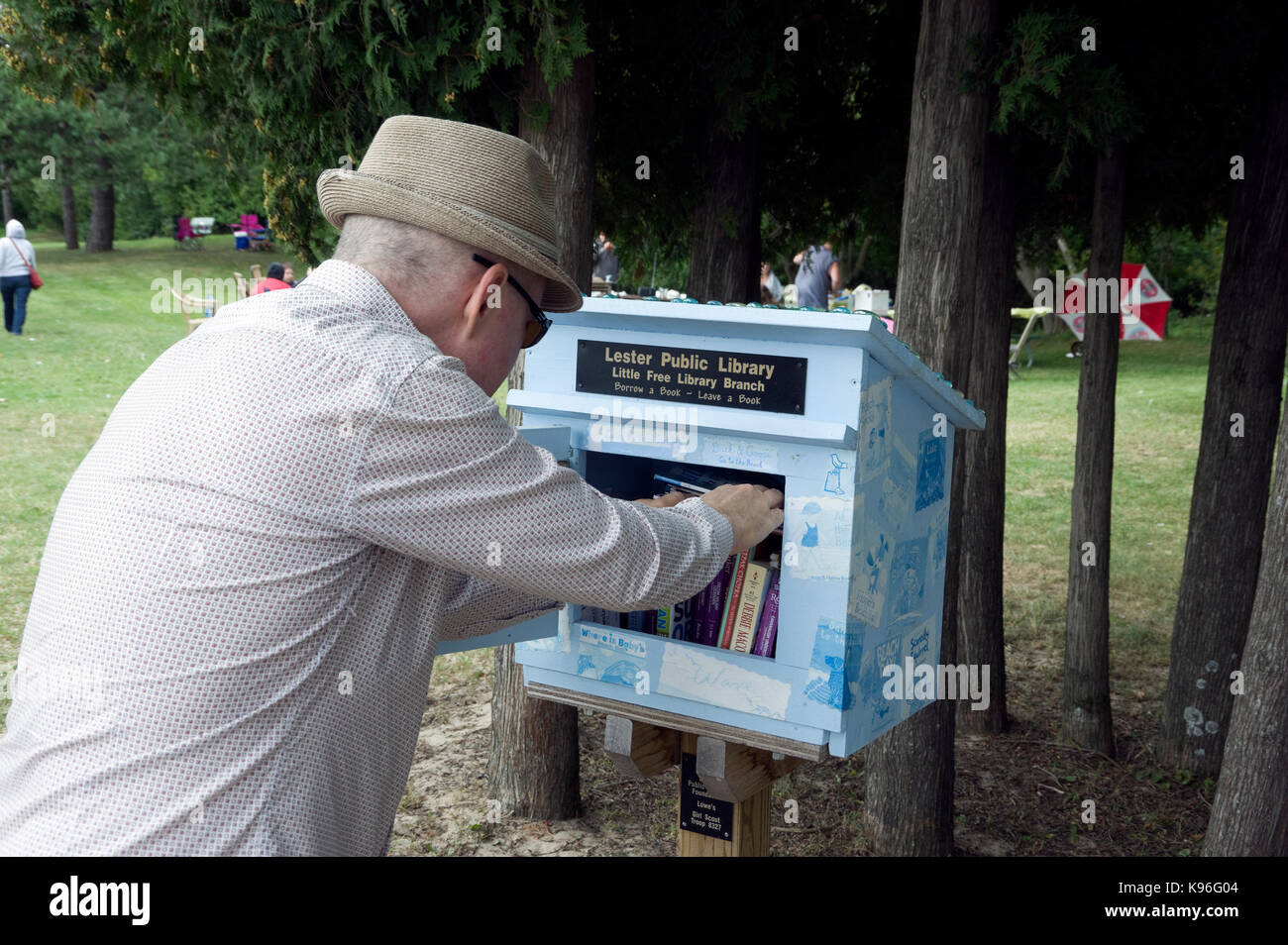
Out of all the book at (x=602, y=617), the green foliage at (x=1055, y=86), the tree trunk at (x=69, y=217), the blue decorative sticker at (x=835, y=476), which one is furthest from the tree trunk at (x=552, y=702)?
the tree trunk at (x=69, y=217)

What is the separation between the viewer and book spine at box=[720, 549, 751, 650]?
8.33ft

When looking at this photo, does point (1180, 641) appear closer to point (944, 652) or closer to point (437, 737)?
point (944, 652)

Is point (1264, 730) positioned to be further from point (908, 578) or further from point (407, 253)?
point (407, 253)

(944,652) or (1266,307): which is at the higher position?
(1266,307)

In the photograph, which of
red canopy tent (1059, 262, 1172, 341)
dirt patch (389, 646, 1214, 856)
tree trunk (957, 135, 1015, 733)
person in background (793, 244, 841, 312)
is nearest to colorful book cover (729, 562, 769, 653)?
dirt patch (389, 646, 1214, 856)

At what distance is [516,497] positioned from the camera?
1828 mm

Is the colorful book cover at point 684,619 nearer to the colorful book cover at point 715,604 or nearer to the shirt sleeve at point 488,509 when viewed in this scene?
the colorful book cover at point 715,604

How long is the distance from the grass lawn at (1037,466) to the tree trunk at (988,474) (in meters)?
0.67

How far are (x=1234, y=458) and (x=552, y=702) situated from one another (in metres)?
3.16

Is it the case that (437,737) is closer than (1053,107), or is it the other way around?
(1053,107)

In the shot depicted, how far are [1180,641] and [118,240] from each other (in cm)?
3941
